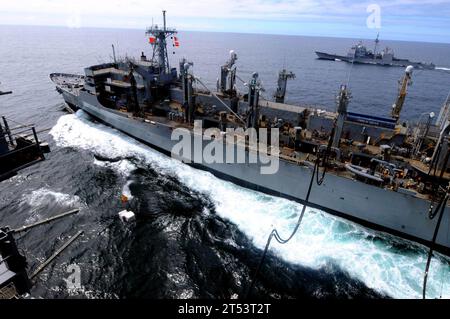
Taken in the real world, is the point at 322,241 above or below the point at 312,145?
below

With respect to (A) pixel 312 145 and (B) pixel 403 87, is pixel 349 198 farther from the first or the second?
(B) pixel 403 87

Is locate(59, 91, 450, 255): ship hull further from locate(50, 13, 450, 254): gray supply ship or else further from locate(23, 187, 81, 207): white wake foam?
locate(23, 187, 81, 207): white wake foam

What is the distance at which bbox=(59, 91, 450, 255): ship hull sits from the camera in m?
20.8

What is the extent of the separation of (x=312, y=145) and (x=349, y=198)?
251 inches

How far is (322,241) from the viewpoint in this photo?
21.5m

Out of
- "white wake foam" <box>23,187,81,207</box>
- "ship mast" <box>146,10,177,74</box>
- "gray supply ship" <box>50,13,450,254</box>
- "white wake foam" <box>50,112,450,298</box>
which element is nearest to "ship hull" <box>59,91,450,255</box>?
"gray supply ship" <box>50,13,450,254</box>

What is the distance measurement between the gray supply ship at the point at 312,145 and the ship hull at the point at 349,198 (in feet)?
0.24

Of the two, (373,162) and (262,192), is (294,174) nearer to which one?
(262,192)

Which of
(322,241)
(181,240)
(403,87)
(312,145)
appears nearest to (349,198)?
(322,241)

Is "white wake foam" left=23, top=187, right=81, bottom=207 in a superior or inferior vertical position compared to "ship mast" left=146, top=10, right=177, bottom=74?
inferior

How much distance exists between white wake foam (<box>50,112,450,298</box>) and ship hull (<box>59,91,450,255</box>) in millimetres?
811

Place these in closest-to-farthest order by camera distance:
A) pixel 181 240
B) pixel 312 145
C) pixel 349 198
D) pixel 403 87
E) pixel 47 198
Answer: pixel 181 240, pixel 349 198, pixel 47 198, pixel 403 87, pixel 312 145

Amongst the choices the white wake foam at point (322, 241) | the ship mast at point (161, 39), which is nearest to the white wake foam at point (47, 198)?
the white wake foam at point (322, 241)
